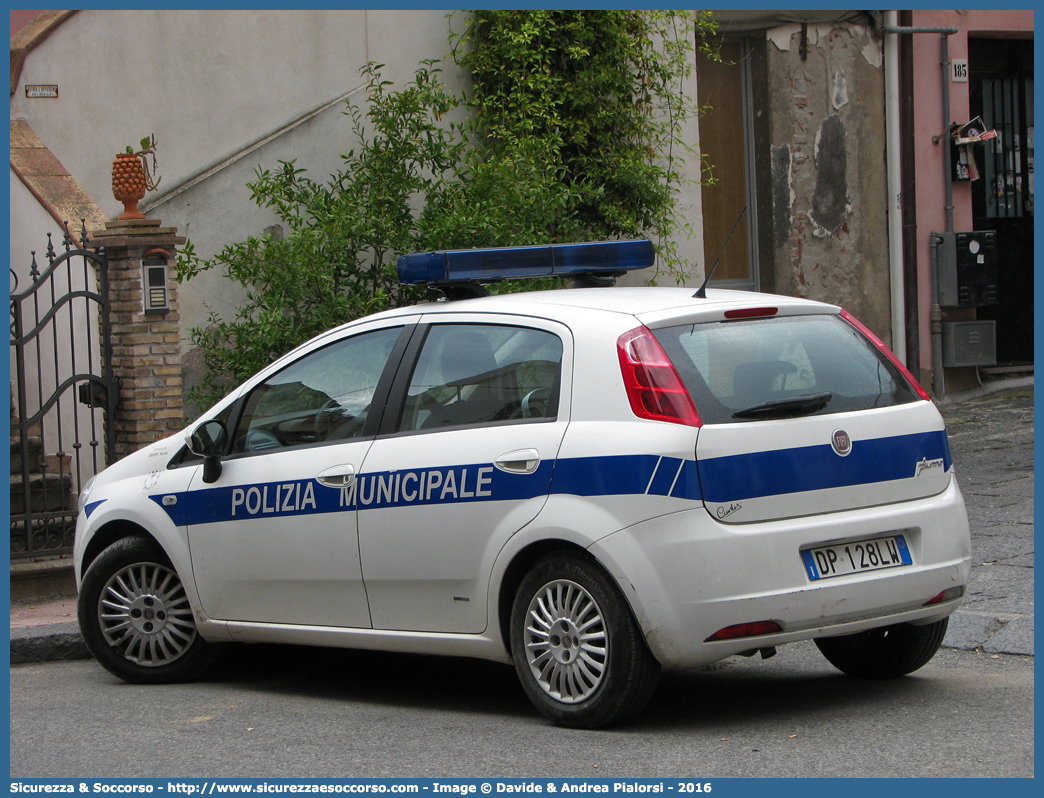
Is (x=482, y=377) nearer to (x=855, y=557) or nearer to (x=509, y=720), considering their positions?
(x=509, y=720)

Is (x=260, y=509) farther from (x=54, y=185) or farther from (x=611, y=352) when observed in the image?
(x=54, y=185)

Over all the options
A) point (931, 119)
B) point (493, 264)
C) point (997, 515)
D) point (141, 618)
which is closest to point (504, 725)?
point (493, 264)

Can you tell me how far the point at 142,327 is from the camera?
8609 mm

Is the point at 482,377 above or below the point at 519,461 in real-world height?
above

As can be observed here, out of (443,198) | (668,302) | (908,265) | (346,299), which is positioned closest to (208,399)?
(346,299)

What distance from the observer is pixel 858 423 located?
15.0ft

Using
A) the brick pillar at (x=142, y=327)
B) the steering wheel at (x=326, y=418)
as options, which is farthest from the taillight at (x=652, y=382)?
the brick pillar at (x=142, y=327)

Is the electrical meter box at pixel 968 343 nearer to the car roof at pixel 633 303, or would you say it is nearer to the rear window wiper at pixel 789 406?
the car roof at pixel 633 303

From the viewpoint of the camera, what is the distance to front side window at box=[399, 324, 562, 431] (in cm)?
473

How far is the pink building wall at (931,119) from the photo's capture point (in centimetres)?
1337

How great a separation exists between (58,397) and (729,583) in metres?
5.61

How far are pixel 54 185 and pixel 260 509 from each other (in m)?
5.09

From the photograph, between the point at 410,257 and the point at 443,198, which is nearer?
the point at 410,257

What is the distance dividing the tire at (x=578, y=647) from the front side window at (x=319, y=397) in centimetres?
113
